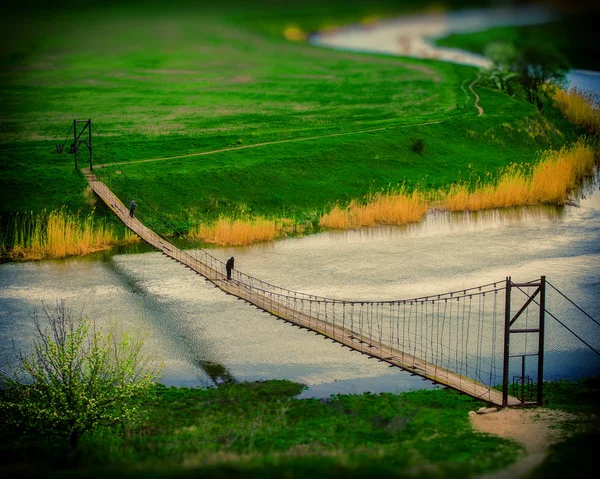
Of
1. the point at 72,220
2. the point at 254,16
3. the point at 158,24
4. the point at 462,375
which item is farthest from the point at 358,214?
the point at 158,24

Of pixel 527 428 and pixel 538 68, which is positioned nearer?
pixel 527 428

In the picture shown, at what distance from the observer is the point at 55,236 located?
32281 millimetres

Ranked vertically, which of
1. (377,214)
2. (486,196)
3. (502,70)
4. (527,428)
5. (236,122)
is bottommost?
(527,428)

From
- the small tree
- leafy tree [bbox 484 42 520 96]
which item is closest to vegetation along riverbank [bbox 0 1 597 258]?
leafy tree [bbox 484 42 520 96]

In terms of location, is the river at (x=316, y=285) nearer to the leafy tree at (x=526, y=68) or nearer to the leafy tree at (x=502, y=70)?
the leafy tree at (x=526, y=68)

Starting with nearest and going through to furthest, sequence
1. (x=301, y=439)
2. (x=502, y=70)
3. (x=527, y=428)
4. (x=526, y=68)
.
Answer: (x=301, y=439) → (x=527, y=428) → (x=526, y=68) → (x=502, y=70)

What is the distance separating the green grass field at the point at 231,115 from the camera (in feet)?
125

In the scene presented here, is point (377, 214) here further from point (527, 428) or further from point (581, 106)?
point (527, 428)

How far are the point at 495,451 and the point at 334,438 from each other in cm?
291

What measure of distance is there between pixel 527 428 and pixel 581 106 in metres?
30.2

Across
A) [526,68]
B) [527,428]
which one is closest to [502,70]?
[526,68]

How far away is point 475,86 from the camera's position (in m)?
53.0

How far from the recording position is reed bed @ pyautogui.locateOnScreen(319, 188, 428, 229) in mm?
35997

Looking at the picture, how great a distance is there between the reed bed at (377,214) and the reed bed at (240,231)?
128 centimetres
